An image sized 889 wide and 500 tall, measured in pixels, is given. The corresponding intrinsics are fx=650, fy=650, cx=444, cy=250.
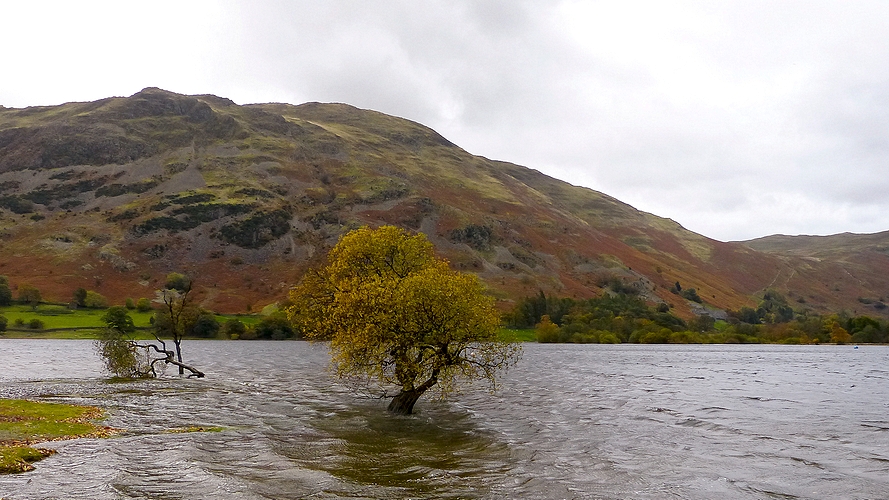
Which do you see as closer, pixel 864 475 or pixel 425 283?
pixel 864 475

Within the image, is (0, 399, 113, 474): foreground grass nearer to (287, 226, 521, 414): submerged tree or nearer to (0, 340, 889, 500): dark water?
(0, 340, 889, 500): dark water

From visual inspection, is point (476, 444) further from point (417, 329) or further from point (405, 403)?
point (405, 403)

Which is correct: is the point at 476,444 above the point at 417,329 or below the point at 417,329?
below

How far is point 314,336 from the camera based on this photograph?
55438 mm

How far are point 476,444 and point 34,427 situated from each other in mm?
23346

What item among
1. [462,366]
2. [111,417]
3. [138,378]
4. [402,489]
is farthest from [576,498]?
[138,378]

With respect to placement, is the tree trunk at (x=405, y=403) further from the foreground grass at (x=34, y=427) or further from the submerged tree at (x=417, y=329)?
the foreground grass at (x=34, y=427)

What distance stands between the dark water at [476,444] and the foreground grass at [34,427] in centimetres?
111

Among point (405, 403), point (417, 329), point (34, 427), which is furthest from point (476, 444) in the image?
point (34, 427)

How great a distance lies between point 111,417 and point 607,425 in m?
32.1

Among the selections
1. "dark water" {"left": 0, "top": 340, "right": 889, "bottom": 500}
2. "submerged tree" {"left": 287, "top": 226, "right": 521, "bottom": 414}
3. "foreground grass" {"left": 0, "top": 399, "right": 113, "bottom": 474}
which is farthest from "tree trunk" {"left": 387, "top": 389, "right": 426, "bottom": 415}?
"foreground grass" {"left": 0, "top": 399, "right": 113, "bottom": 474}

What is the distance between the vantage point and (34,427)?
34094 mm

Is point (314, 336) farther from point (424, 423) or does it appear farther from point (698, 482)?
point (698, 482)

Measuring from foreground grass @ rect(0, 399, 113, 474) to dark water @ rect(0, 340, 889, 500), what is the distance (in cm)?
111
